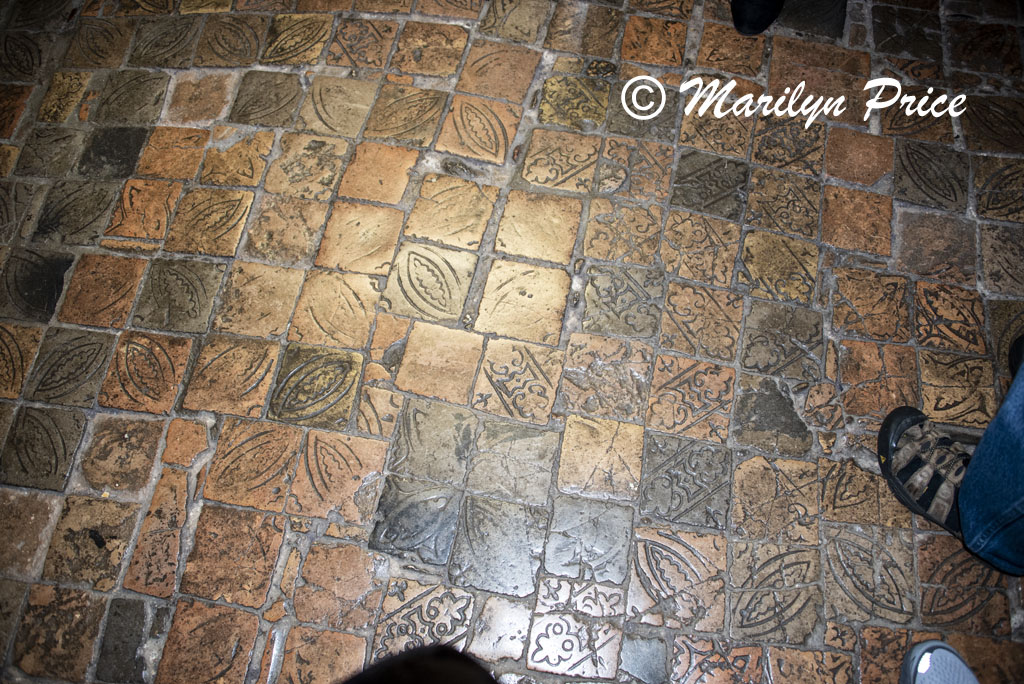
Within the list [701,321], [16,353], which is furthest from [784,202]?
[16,353]

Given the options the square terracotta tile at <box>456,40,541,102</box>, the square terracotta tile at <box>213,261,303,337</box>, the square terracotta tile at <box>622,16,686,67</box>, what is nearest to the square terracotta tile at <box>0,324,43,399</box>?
the square terracotta tile at <box>213,261,303,337</box>

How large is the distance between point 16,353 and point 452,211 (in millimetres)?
1961

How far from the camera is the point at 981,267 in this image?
257cm

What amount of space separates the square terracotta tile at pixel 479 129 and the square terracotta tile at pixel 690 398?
47.6 inches

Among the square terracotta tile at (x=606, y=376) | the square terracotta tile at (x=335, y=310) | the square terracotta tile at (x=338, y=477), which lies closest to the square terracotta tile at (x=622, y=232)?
the square terracotta tile at (x=606, y=376)

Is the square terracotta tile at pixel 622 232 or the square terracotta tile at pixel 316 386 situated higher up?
the square terracotta tile at pixel 622 232

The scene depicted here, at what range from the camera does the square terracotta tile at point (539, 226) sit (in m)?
2.54

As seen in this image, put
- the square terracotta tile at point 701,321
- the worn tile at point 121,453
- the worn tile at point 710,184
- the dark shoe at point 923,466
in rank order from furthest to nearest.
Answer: the worn tile at point 710,184 < the square terracotta tile at point 701,321 < the worn tile at point 121,453 < the dark shoe at point 923,466

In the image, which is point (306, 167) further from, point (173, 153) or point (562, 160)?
point (562, 160)

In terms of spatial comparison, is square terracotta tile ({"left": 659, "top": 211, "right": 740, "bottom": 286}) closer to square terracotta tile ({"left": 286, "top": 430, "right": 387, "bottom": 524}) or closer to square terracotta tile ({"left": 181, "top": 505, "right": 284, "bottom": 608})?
square terracotta tile ({"left": 286, "top": 430, "right": 387, "bottom": 524})

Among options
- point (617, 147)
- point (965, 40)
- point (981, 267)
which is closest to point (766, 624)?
point (981, 267)

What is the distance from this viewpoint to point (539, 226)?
2574 mm

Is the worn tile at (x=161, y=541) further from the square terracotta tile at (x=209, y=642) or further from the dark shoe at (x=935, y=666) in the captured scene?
the dark shoe at (x=935, y=666)

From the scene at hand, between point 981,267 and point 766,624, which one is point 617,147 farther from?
point 766,624
